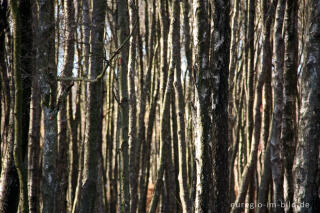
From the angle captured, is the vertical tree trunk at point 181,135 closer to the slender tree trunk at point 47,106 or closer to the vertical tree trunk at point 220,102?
the vertical tree trunk at point 220,102

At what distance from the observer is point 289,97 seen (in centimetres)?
628

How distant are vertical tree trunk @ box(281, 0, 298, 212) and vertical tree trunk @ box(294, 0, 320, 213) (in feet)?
2.80

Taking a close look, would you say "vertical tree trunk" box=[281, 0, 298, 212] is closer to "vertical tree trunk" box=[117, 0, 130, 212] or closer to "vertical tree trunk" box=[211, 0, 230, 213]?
"vertical tree trunk" box=[211, 0, 230, 213]

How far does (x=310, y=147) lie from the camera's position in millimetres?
5078

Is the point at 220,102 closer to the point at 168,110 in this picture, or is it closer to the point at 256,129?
the point at 168,110

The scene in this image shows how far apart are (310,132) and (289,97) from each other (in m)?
1.25

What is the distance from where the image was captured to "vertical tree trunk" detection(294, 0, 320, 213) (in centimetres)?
508

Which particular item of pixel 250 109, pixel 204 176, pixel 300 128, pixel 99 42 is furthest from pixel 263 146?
pixel 99 42

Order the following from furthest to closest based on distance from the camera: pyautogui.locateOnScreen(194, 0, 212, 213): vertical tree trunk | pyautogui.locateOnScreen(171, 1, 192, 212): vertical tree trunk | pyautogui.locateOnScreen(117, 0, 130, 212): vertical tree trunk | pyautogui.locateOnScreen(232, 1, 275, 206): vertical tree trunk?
pyautogui.locateOnScreen(232, 1, 275, 206): vertical tree trunk < pyautogui.locateOnScreen(171, 1, 192, 212): vertical tree trunk < pyautogui.locateOnScreen(117, 0, 130, 212): vertical tree trunk < pyautogui.locateOnScreen(194, 0, 212, 213): vertical tree trunk

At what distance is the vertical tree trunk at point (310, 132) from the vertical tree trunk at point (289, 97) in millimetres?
852

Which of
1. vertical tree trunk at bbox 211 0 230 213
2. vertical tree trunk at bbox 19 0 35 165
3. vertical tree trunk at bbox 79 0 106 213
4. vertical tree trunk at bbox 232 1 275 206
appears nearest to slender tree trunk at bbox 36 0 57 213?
vertical tree trunk at bbox 79 0 106 213

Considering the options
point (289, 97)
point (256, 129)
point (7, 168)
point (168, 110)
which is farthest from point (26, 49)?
point (256, 129)

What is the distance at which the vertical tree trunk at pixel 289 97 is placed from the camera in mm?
6051

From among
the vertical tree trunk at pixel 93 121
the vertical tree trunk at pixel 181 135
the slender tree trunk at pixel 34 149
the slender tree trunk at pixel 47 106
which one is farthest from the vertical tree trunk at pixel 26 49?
the vertical tree trunk at pixel 181 135
